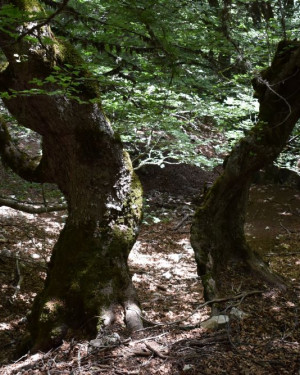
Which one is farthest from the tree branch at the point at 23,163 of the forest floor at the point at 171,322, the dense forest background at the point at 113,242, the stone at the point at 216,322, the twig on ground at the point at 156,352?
the stone at the point at 216,322

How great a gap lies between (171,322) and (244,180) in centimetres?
200

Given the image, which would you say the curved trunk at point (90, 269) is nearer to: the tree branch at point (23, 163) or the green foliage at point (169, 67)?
the tree branch at point (23, 163)

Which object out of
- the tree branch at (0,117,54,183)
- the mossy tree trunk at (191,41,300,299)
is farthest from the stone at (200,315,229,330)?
the tree branch at (0,117,54,183)

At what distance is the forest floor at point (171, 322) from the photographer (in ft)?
9.11

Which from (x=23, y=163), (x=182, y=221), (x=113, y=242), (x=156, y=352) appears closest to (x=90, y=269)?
(x=113, y=242)

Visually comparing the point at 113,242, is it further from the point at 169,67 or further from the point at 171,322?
the point at 169,67

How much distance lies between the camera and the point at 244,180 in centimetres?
446

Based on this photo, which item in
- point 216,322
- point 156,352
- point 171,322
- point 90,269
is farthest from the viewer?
point 90,269

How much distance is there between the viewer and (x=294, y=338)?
311 cm

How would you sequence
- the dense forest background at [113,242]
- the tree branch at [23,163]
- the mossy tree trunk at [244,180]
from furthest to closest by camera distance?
the tree branch at [23,163], the mossy tree trunk at [244,180], the dense forest background at [113,242]

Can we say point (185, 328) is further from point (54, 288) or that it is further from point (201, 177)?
point (201, 177)

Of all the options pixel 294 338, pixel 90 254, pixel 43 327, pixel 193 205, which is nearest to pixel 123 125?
pixel 90 254

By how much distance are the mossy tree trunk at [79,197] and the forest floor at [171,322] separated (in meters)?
0.28

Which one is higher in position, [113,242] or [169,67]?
[169,67]
